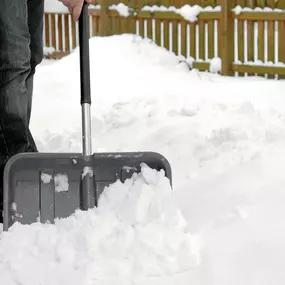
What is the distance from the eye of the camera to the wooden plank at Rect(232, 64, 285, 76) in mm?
7195

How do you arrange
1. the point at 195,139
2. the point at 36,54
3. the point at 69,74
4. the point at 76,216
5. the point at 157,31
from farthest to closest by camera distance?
the point at 157,31, the point at 69,74, the point at 195,139, the point at 36,54, the point at 76,216

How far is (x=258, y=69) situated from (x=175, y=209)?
5186 millimetres

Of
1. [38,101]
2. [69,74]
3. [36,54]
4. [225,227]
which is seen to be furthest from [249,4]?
[225,227]

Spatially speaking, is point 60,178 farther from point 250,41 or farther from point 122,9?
point 122,9

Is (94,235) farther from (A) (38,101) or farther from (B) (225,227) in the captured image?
(A) (38,101)

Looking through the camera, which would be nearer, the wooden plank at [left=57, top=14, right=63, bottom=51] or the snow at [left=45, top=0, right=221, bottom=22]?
the snow at [left=45, top=0, right=221, bottom=22]

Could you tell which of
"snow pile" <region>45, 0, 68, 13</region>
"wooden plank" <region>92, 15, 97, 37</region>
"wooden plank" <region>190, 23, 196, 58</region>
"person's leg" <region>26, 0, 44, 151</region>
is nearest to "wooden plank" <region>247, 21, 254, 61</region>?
"wooden plank" <region>190, 23, 196, 58</region>

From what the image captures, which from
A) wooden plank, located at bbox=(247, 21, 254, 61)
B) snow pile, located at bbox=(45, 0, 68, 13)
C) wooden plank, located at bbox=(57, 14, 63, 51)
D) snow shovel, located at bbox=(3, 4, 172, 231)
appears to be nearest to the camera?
snow shovel, located at bbox=(3, 4, 172, 231)

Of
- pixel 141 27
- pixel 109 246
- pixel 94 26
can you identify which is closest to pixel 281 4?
pixel 141 27

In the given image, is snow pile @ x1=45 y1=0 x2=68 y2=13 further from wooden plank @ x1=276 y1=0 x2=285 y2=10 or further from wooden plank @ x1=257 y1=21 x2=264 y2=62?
wooden plank @ x1=276 y1=0 x2=285 y2=10

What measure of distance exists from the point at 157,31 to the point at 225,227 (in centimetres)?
601

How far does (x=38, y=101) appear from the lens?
19.2ft

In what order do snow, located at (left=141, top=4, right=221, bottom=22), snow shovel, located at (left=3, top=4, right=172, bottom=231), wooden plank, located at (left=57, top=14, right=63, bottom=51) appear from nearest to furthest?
snow shovel, located at (left=3, top=4, right=172, bottom=231) → snow, located at (left=141, top=4, right=221, bottom=22) → wooden plank, located at (left=57, top=14, right=63, bottom=51)

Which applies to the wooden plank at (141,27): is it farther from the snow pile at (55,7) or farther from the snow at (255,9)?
the snow pile at (55,7)
